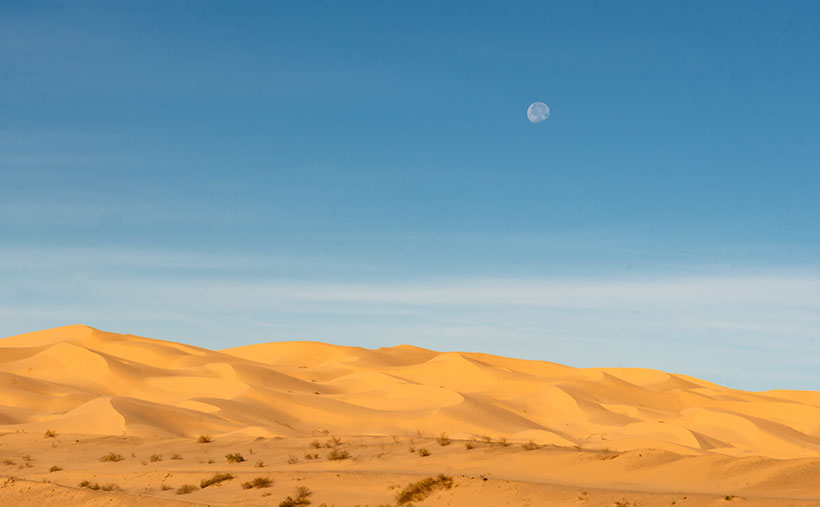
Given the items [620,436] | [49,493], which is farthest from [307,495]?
[620,436]

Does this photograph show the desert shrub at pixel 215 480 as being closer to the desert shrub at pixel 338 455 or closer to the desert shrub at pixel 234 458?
the desert shrub at pixel 338 455

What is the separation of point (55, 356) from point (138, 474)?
31516mm

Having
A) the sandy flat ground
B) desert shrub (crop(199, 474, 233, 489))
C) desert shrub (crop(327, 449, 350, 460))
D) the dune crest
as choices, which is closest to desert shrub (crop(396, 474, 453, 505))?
the sandy flat ground

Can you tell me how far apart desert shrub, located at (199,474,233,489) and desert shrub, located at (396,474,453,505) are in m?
3.98

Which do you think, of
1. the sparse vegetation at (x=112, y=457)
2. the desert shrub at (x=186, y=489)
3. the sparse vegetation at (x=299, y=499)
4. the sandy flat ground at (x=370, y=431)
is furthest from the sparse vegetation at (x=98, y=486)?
the sparse vegetation at (x=112, y=457)

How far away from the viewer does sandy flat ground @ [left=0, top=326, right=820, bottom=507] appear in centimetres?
1428

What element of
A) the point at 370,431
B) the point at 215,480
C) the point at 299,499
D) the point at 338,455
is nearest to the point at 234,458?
the point at 338,455

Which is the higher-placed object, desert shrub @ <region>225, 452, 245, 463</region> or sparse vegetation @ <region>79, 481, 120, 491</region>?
desert shrub @ <region>225, 452, 245, 463</region>

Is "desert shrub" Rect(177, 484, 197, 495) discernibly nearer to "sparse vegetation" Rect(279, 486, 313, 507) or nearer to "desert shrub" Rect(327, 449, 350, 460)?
"sparse vegetation" Rect(279, 486, 313, 507)

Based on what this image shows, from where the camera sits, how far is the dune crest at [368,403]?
3070 cm

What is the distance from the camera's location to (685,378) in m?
64.1

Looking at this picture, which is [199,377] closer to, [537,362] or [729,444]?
[729,444]

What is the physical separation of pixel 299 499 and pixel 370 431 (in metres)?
18.4

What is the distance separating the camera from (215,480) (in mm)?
16125
